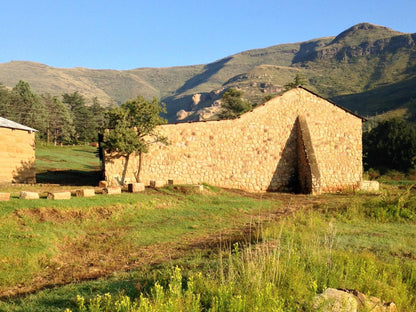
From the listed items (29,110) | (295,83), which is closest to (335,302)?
(295,83)

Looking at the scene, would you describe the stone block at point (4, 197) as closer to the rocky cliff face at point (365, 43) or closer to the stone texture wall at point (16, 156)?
the stone texture wall at point (16, 156)

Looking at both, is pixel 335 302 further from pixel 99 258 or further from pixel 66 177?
pixel 66 177

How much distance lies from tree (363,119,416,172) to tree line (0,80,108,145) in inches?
1599

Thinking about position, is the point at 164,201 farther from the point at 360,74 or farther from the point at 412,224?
the point at 360,74

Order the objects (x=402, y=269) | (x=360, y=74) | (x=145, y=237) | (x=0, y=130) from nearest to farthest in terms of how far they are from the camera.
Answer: (x=402, y=269) → (x=145, y=237) → (x=0, y=130) → (x=360, y=74)

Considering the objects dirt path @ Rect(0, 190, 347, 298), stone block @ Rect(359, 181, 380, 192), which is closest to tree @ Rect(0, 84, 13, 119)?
dirt path @ Rect(0, 190, 347, 298)

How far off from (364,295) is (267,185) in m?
15.8

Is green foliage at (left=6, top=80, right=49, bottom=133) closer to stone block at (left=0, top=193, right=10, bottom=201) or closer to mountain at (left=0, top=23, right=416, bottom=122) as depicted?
mountain at (left=0, top=23, right=416, bottom=122)

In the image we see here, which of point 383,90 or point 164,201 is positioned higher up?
point 383,90

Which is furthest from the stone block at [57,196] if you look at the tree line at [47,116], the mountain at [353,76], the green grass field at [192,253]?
the mountain at [353,76]

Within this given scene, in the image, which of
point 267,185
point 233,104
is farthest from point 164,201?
point 233,104

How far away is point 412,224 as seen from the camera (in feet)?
37.0

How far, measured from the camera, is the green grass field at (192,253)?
16.7 feet

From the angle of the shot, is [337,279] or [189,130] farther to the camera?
[189,130]
